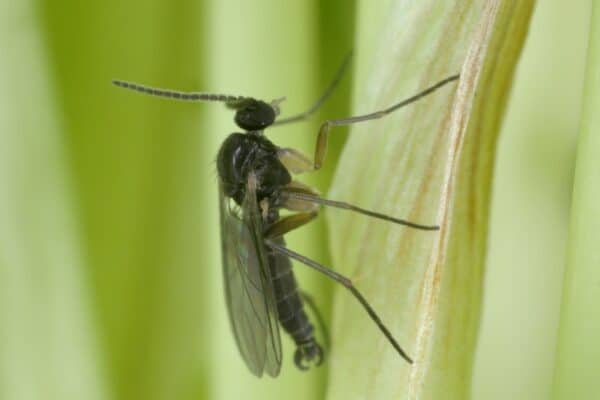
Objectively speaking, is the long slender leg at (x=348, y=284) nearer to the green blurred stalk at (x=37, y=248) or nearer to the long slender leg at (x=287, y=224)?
the long slender leg at (x=287, y=224)

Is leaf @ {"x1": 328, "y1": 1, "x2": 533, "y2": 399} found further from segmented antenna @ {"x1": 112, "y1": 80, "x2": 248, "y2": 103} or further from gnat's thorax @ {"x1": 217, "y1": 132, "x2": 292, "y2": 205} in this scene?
gnat's thorax @ {"x1": 217, "y1": 132, "x2": 292, "y2": 205}

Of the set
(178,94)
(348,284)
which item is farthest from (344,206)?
(178,94)

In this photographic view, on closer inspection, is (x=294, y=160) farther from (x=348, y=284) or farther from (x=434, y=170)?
(x=434, y=170)

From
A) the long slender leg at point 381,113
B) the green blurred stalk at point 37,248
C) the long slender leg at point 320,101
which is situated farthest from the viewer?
the long slender leg at point 320,101

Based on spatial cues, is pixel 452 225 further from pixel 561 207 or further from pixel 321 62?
pixel 321 62

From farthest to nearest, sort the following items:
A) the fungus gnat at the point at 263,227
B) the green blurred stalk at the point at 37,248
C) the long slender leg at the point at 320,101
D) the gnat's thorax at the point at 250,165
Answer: the gnat's thorax at the point at 250,165
the fungus gnat at the point at 263,227
the long slender leg at the point at 320,101
the green blurred stalk at the point at 37,248

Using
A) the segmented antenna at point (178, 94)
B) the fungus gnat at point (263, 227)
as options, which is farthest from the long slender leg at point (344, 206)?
the segmented antenna at point (178, 94)
